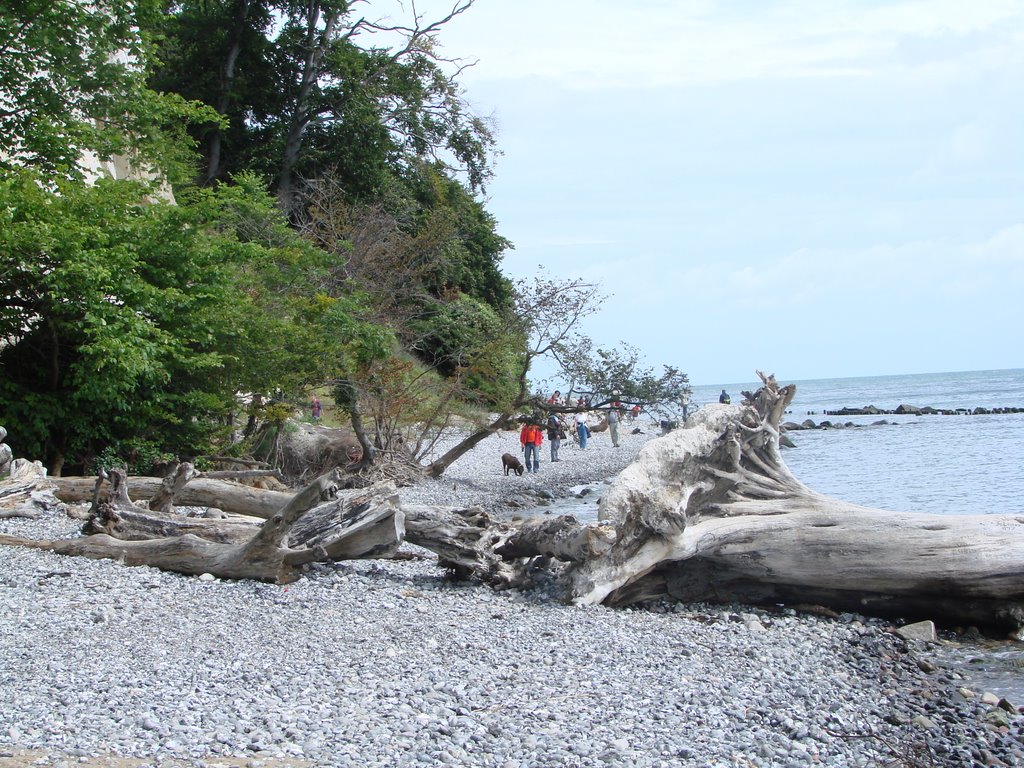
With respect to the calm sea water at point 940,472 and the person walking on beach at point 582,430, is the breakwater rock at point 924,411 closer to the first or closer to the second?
the calm sea water at point 940,472

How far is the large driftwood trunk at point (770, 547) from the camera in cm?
866

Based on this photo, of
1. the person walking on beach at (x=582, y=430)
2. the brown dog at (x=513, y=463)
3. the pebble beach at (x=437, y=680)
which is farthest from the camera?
the person walking on beach at (x=582, y=430)

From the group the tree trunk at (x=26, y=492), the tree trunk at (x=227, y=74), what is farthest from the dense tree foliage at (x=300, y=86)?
the tree trunk at (x=26, y=492)

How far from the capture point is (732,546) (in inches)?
364

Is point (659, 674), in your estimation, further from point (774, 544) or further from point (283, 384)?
point (283, 384)

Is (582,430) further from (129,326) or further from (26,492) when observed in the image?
(26,492)

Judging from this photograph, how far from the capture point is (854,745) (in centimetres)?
602

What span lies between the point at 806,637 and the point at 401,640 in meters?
3.84

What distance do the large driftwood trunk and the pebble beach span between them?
31 centimetres

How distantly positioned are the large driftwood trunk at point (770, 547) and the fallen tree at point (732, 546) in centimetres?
1

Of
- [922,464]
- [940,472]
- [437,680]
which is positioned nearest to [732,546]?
[437,680]

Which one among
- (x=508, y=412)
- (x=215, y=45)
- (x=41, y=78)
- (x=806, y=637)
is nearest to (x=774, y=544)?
(x=806, y=637)

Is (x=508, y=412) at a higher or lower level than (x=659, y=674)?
higher

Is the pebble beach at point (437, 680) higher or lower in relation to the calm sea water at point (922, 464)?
higher
